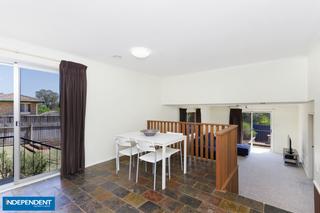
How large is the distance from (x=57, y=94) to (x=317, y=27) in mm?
4442

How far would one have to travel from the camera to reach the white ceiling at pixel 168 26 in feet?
5.57

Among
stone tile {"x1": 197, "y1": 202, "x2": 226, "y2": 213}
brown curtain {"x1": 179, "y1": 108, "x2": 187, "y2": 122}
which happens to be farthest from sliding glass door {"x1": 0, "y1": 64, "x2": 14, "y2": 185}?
brown curtain {"x1": 179, "y1": 108, "x2": 187, "y2": 122}

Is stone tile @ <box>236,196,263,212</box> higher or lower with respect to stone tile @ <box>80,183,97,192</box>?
higher

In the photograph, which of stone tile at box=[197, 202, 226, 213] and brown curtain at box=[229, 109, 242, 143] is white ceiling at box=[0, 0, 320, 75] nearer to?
stone tile at box=[197, 202, 226, 213]

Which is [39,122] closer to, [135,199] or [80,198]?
[80,198]

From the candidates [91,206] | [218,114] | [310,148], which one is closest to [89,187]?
[91,206]

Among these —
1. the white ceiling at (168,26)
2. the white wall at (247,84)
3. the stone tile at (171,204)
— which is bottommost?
the stone tile at (171,204)

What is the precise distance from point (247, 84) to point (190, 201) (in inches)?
125

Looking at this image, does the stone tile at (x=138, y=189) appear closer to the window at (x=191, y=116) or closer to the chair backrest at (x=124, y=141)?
the chair backrest at (x=124, y=141)

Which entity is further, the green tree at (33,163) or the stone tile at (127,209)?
the green tree at (33,163)

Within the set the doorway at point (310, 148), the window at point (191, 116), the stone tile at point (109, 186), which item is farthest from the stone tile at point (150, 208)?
the window at point (191, 116)

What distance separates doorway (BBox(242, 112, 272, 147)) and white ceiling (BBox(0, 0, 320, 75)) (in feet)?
21.7

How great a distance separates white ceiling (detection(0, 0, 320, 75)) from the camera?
5.57 feet

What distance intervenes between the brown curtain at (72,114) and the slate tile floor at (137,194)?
0.93 feet
